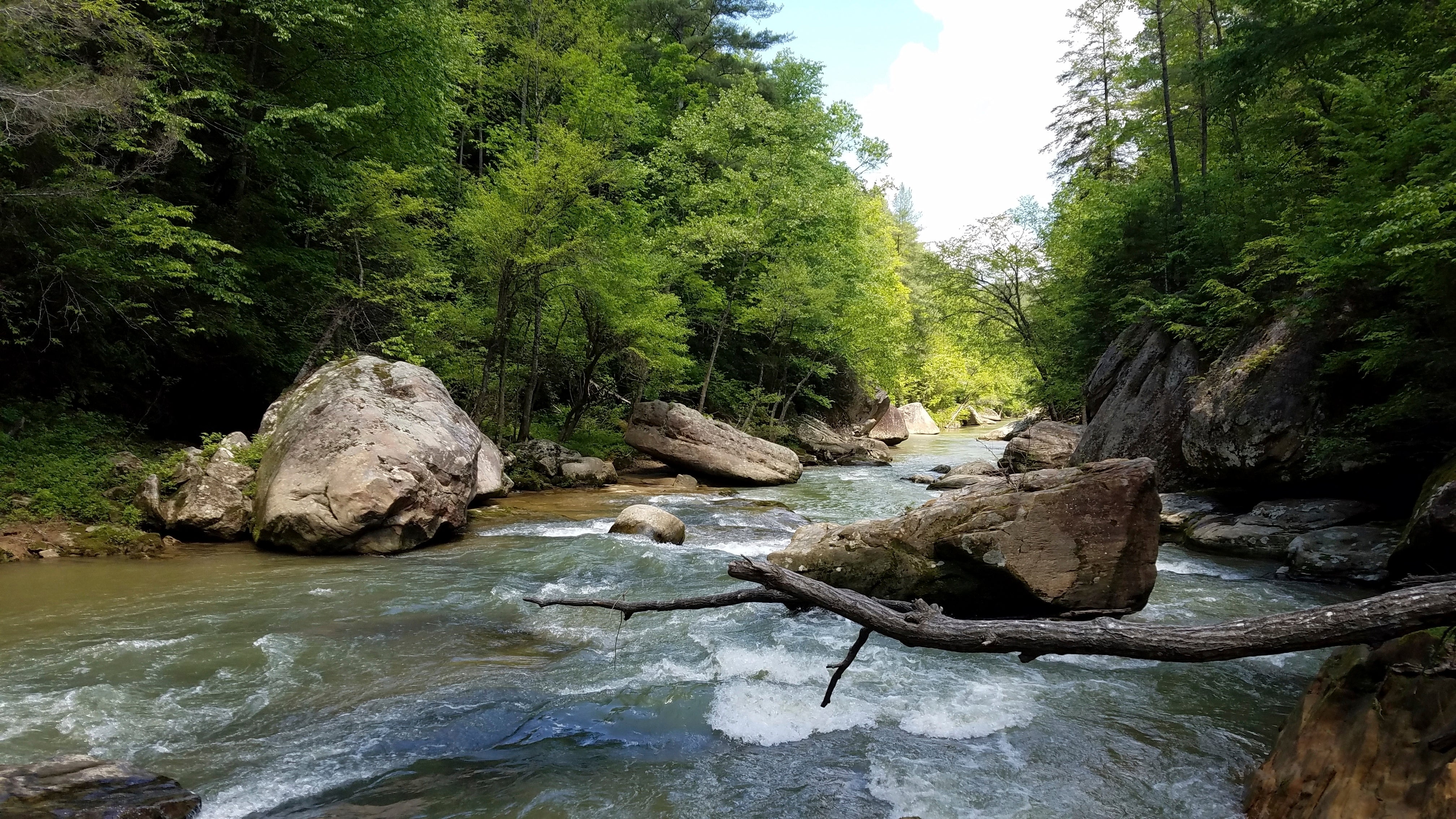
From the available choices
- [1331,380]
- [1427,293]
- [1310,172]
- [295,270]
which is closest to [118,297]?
[295,270]

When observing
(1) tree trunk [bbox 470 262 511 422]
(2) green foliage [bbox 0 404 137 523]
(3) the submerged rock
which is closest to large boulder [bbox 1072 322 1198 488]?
(3) the submerged rock

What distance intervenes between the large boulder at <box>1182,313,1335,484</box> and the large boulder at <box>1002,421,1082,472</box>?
5.77m

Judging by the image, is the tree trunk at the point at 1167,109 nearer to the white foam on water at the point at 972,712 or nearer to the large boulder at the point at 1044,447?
the large boulder at the point at 1044,447

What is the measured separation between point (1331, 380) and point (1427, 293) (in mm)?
3049

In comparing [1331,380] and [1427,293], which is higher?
[1427,293]

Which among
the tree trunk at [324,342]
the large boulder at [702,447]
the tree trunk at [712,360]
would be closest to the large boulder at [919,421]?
the tree trunk at [712,360]

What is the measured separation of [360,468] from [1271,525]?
13393mm

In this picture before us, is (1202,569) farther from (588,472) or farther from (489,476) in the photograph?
(588,472)

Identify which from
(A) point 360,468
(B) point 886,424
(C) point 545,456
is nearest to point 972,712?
(A) point 360,468

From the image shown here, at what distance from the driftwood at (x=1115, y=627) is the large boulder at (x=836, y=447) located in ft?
70.0

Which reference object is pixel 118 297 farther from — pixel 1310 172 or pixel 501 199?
pixel 1310 172

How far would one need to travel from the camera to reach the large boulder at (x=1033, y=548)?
6.07 metres

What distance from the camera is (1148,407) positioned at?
13.9 metres

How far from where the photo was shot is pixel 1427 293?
7.51m
